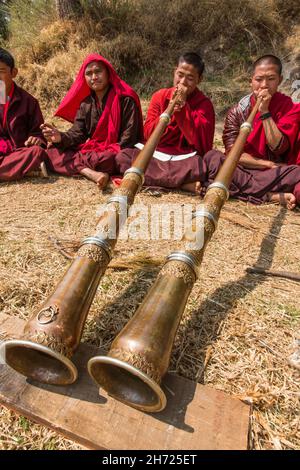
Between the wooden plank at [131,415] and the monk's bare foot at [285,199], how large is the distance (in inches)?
110

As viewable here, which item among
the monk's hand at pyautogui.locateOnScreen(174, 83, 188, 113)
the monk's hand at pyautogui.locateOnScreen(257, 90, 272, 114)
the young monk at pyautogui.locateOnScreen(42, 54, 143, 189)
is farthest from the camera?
the young monk at pyautogui.locateOnScreen(42, 54, 143, 189)

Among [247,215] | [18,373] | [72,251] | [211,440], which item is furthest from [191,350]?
[247,215]

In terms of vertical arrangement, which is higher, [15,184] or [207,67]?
[207,67]

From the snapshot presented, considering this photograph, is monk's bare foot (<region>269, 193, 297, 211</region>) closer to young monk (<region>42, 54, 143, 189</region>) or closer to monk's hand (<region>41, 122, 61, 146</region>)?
young monk (<region>42, 54, 143, 189</region>)

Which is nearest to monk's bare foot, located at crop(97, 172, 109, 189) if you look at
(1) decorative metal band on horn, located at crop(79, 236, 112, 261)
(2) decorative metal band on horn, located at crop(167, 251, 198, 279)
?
(1) decorative metal band on horn, located at crop(79, 236, 112, 261)

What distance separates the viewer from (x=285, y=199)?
4.05 m

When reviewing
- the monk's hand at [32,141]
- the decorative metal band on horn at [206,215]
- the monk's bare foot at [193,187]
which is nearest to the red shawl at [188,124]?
the monk's bare foot at [193,187]

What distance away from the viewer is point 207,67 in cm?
868

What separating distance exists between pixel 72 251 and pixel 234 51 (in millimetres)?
7727

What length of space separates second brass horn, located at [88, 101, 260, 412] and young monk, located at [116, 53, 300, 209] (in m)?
2.33

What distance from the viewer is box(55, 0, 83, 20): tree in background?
9008mm

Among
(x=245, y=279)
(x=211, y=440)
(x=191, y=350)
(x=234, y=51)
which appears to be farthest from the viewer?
(x=234, y=51)

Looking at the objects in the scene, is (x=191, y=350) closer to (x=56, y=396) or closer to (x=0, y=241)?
(x=56, y=396)

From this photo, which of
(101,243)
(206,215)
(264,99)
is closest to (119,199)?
(101,243)
